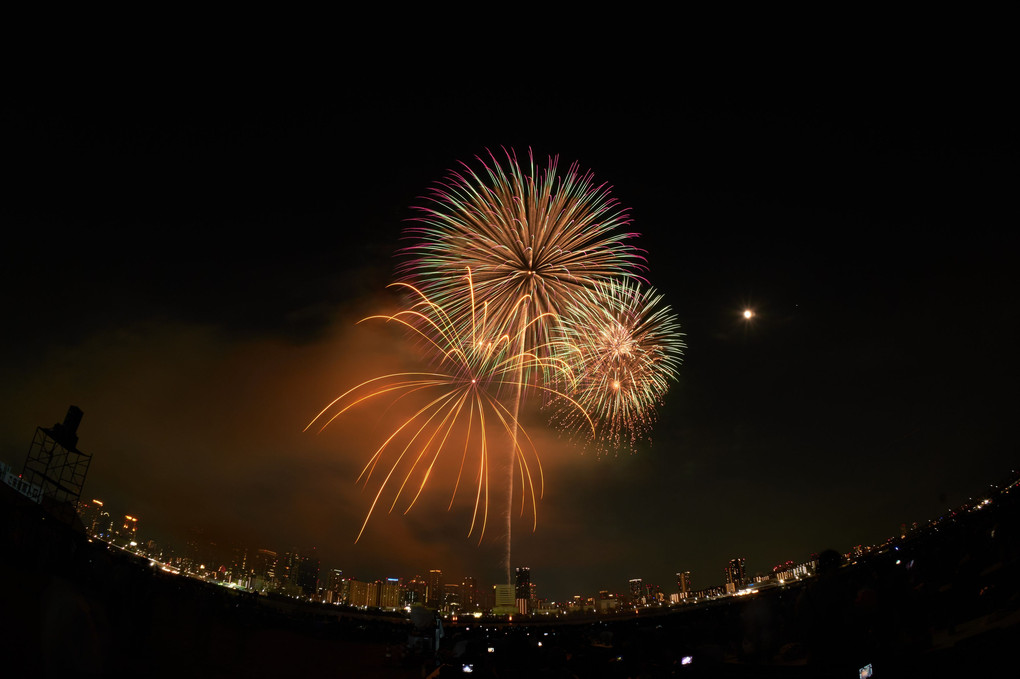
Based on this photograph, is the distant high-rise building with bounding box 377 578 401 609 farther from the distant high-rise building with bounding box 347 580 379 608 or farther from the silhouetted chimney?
the silhouetted chimney

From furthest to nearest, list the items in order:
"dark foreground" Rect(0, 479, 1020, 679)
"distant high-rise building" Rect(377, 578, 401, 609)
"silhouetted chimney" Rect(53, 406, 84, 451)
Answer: "distant high-rise building" Rect(377, 578, 401, 609) < "silhouetted chimney" Rect(53, 406, 84, 451) < "dark foreground" Rect(0, 479, 1020, 679)

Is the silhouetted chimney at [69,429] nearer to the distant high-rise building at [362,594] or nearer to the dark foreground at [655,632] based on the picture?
the dark foreground at [655,632]

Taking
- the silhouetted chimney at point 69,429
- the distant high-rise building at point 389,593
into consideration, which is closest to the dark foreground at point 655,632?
the silhouetted chimney at point 69,429

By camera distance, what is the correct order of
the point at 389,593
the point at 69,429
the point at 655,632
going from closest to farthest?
1. the point at 655,632
2. the point at 69,429
3. the point at 389,593

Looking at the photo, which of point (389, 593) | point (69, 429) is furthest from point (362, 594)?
point (69, 429)

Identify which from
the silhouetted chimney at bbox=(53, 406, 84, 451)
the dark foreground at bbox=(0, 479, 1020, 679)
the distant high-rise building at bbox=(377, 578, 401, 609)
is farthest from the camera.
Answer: the distant high-rise building at bbox=(377, 578, 401, 609)

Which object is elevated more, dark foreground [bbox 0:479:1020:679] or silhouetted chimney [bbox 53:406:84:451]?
silhouetted chimney [bbox 53:406:84:451]

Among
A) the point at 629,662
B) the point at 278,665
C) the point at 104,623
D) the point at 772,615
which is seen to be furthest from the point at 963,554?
the point at 278,665

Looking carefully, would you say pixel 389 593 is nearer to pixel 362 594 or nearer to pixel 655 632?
pixel 362 594

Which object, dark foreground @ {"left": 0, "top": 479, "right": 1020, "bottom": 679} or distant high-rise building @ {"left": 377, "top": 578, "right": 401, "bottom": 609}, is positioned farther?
distant high-rise building @ {"left": 377, "top": 578, "right": 401, "bottom": 609}

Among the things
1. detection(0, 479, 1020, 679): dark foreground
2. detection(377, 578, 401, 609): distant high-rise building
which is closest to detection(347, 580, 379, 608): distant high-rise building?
detection(377, 578, 401, 609): distant high-rise building
